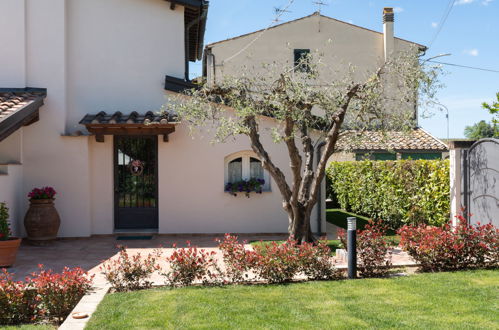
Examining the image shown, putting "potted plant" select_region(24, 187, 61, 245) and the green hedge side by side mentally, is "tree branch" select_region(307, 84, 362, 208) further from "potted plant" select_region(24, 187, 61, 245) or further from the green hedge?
"potted plant" select_region(24, 187, 61, 245)

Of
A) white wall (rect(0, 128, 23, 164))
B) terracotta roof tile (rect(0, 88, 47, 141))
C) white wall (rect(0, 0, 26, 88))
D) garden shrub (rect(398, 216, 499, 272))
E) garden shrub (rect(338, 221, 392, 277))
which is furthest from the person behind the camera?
white wall (rect(0, 0, 26, 88))

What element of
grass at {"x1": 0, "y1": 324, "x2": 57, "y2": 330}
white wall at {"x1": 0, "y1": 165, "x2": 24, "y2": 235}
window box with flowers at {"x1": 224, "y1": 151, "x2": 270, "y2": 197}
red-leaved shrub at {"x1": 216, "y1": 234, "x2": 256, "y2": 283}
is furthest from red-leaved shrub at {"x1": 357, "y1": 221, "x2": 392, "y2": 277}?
white wall at {"x1": 0, "y1": 165, "x2": 24, "y2": 235}

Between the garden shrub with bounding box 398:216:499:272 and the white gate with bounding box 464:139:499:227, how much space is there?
1.08 metres

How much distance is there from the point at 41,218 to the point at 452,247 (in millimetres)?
8428

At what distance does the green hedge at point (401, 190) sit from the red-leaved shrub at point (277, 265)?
4.77 m

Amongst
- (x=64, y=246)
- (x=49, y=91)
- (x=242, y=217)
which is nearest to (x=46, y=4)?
(x=49, y=91)

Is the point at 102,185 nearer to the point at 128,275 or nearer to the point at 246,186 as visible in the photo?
the point at 246,186

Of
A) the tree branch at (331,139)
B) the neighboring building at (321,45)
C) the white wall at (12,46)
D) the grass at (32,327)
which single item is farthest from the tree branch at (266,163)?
the neighboring building at (321,45)

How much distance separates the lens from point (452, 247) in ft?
23.3

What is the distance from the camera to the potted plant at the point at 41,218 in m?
10.6

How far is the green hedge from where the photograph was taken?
1027cm

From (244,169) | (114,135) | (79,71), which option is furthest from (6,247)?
(244,169)

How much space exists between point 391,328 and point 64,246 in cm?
799

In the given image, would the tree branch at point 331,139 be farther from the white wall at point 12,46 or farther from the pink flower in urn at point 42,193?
the white wall at point 12,46
